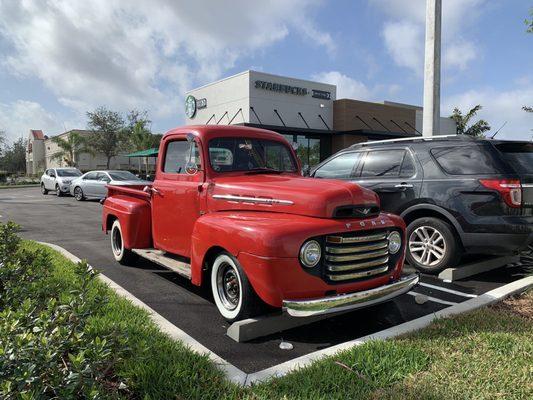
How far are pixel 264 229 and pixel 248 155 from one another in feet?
5.71

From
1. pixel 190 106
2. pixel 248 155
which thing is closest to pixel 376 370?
pixel 248 155

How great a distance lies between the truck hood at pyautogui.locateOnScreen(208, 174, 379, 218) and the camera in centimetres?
401

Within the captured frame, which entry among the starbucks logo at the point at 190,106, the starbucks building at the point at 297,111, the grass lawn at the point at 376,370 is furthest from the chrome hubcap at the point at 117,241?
the starbucks logo at the point at 190,106

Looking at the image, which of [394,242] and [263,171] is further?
[263,171]

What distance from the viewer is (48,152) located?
7681 centimetres

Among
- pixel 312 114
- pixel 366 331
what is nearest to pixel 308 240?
pixel 366 331

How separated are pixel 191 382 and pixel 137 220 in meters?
3.65

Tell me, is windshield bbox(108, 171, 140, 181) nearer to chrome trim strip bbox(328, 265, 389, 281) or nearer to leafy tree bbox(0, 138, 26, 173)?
chrome trim strip bbox(328, 265, 389, 281)

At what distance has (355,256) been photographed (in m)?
3.98

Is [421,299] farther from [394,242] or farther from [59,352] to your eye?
[59,352]

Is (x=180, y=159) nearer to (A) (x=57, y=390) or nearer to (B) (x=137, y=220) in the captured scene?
(B) (x=137, y=220)

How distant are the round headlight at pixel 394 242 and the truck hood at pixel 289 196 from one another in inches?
13.4

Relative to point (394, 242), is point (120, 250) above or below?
below

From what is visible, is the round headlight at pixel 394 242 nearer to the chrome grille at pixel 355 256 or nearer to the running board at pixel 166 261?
the chrome grille at pixel 355 256
